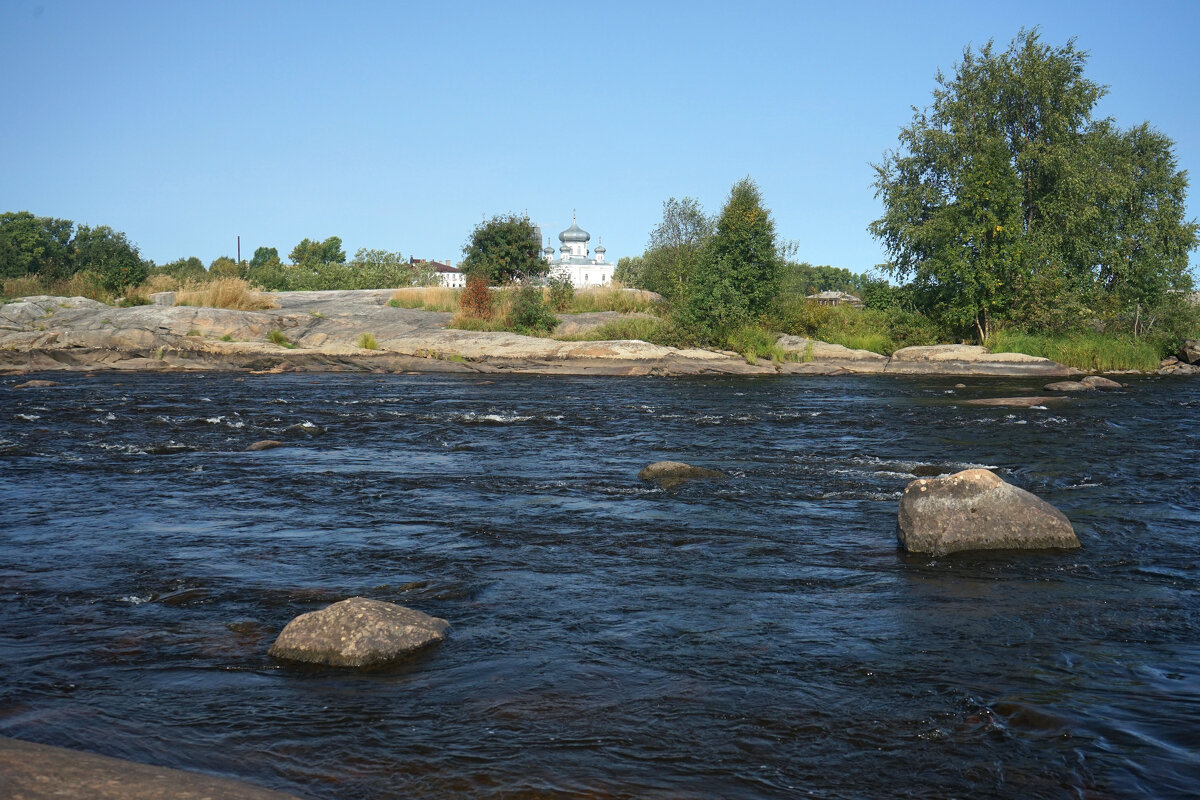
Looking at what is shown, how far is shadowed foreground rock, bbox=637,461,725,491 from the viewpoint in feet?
37.3

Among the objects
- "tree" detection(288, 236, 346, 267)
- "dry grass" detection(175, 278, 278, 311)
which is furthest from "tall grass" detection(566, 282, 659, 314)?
"tree" detection(288, 236, 346, 267)

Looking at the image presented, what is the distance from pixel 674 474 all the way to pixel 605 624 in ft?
17.4

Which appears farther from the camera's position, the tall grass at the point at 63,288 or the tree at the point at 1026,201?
the tall grass at the point at 63,288

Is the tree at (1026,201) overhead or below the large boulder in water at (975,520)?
overhead

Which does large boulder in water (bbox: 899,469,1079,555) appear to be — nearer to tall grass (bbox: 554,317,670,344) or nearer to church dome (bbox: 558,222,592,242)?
tall grass (bbox: 554,317,670,344)

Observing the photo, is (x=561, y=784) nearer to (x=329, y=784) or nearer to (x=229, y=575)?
(x=329, y=784)

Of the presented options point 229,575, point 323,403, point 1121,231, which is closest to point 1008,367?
point 1121,231

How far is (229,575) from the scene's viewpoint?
7273 millimetres

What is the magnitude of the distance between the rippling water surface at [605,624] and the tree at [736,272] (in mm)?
21022

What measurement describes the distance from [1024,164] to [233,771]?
39.3 metres

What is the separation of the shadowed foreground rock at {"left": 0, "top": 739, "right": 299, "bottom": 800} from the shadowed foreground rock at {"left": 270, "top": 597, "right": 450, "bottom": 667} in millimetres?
1745

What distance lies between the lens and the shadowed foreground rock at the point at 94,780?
3277 millimetres

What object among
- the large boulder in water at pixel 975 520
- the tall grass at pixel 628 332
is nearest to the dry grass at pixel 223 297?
the tall grass at pixel 628 332

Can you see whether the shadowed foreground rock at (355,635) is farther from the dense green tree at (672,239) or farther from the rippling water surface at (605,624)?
the dense green tree at (672,239)
